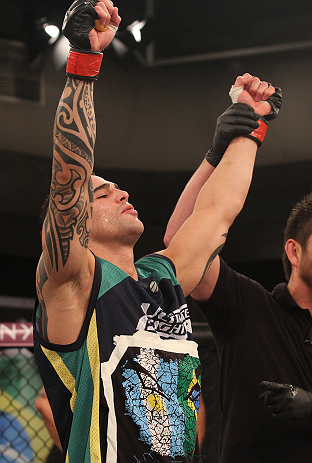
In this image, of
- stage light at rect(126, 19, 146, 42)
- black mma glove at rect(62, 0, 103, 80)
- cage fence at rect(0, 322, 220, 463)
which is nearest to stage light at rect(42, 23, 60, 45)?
stage light at rect(126, 19, 146, 42)

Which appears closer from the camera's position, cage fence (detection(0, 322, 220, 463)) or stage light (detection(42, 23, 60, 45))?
cage fence (detection(0, 322, 220, 463))

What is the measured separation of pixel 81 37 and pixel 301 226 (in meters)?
0.91

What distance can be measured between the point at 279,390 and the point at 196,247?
39 centimetres

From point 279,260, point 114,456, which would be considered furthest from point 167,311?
point 279,260

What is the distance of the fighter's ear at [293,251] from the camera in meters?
Answer: 1.45

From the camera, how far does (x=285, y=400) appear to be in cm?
114

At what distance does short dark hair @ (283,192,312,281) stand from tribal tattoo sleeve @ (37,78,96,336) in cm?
81

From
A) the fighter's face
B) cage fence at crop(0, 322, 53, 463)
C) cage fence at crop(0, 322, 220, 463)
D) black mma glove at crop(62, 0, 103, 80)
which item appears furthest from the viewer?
cage fence at crop(0, 322, 53, 463)

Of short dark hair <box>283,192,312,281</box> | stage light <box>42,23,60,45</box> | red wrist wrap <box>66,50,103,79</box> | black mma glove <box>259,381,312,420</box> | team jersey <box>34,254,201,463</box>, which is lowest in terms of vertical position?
black mma glove <box>259,381,312,420</box>

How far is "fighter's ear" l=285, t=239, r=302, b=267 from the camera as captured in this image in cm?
145

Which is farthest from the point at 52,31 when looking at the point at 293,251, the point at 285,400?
the point at 285,400

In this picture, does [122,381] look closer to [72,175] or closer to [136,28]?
[72,175]

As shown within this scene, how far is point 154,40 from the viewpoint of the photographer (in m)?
3.10

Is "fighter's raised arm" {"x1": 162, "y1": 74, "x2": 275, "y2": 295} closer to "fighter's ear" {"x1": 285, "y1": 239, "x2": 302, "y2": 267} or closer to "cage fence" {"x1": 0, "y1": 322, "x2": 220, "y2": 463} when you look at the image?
"fighter's ear" {"x1": 285, "y1": 239, "x2": 302, "y2": 267}
